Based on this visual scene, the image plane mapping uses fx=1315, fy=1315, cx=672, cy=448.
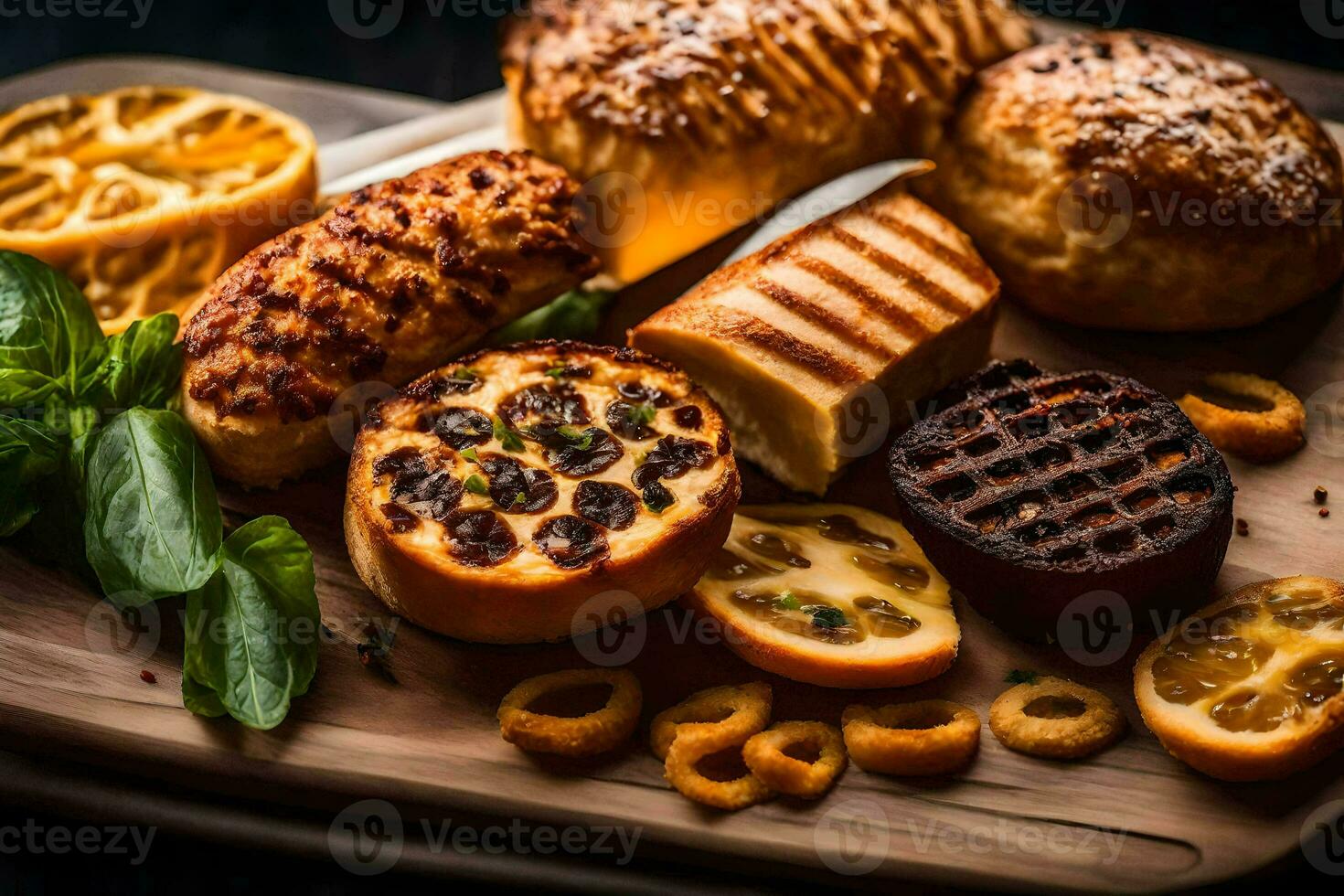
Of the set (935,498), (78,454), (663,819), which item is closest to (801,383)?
(935,498)

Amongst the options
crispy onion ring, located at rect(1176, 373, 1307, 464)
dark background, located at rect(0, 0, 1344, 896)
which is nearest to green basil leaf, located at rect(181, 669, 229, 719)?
crispy onion ring, located at rect(1176, 373, 1307, 464)

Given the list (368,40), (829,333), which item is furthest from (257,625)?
(368,40)

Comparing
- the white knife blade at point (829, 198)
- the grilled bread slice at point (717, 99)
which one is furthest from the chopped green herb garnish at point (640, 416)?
the grilled bread slice at point (717, 99)

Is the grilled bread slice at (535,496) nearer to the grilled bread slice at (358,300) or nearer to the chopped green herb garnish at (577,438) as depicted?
the chopped green herb garnish at (577,438)

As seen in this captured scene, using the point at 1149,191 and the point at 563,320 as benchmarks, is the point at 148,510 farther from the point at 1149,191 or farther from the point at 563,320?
the point at 1149,191

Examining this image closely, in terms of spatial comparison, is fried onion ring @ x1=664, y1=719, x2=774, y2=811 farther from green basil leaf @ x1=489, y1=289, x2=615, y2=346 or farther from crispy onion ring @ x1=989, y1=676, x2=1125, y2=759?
green basil leaf @ x1=489, y1=289, x2=615, y2=346

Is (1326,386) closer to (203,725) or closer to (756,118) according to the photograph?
(756,118)
